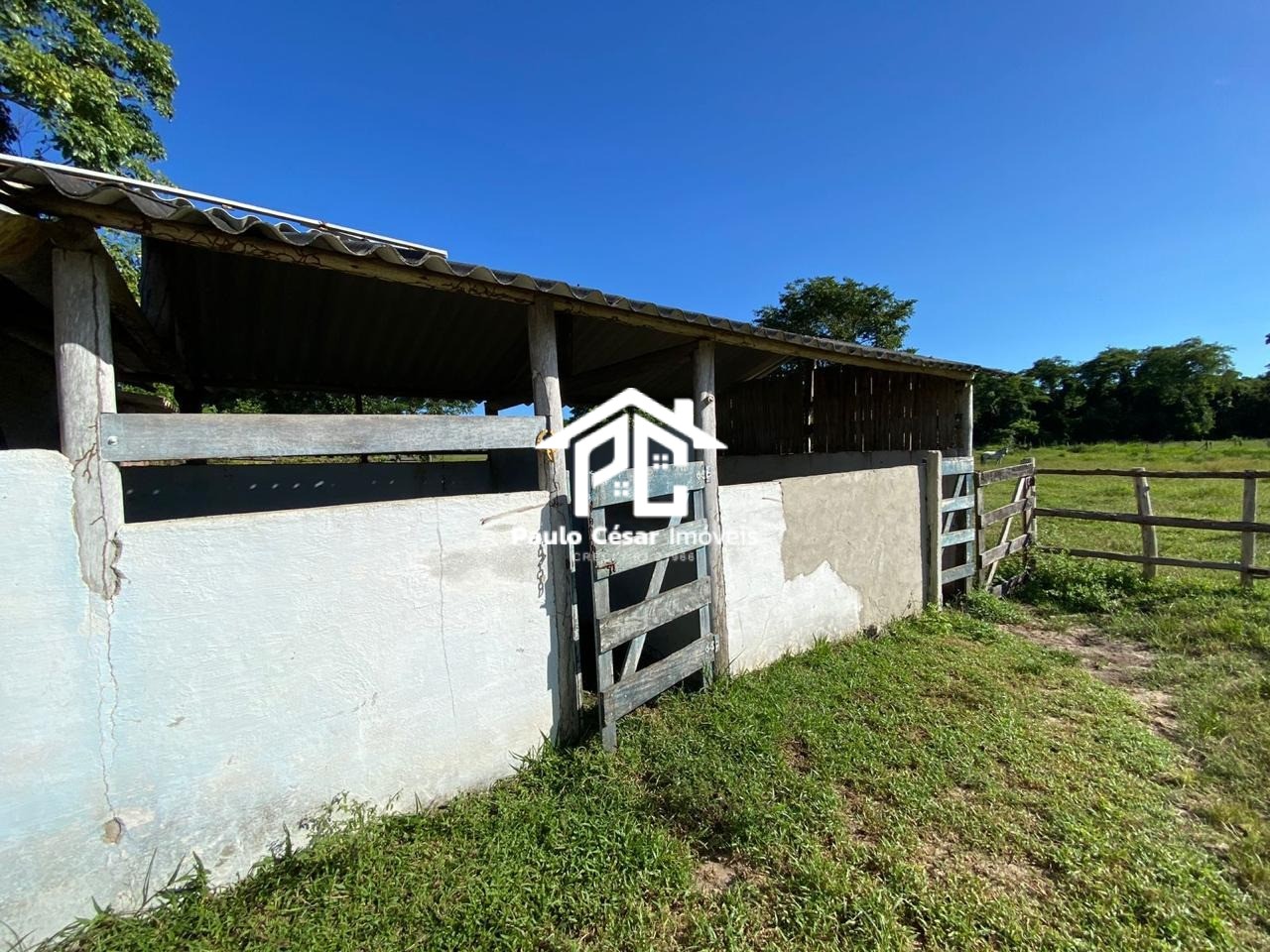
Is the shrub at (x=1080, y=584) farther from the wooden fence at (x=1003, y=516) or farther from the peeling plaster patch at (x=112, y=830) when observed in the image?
the peeling plaster patch at (x=112, y=830)

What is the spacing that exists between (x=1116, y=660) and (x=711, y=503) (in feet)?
12.1

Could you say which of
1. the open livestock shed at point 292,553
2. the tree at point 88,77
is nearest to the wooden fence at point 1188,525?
the open livestock shed at point 292,553

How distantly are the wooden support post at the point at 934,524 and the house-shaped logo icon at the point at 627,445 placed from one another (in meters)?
2.85

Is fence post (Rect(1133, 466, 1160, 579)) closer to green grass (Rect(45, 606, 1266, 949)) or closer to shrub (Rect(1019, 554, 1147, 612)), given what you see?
shrub (Rect(1019, 554, 1147, 612))

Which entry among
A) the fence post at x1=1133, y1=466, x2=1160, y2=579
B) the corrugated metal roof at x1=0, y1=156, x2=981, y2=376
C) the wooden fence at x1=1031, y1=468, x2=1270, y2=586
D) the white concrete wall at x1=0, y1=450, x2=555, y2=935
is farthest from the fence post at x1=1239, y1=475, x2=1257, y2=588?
the white concrete wall at x1=0, y1=450, x2=555, y2=935

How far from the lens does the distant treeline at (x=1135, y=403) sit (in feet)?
127

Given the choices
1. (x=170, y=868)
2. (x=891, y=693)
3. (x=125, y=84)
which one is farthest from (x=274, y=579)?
(x=125, y=84)

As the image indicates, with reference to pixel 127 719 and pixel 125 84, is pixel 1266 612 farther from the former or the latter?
pixel 125 84

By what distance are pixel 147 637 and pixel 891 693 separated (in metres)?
4.13

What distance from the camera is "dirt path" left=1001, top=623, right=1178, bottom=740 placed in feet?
10.8

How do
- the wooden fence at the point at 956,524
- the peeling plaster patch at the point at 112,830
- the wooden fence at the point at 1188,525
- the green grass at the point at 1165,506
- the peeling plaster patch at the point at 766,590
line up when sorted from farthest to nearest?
the green grass at the point at 1165,506
the wooden fence at the point at 956,524
the wooden fence at the point at 1188,525
the peeling plaster patch at the point at 766,590
the peeling plaster patch at the point at 112,830

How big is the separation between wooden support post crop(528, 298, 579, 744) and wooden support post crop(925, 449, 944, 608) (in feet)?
13.3

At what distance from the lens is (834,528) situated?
442cm

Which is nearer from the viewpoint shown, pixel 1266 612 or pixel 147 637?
pixel 147 637
